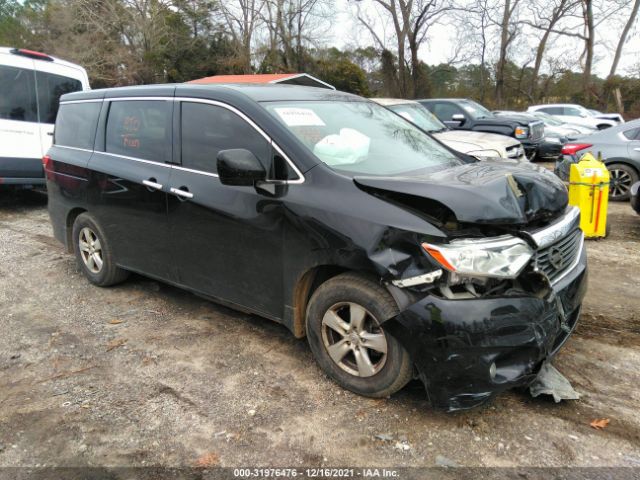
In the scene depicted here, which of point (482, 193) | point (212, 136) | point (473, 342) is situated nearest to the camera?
point (473, 342)

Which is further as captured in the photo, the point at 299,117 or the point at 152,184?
the point at 152,184

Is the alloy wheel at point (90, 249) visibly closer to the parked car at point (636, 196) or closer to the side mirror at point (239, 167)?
the side mirror at point (239, 167)

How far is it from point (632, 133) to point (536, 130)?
4357 mm

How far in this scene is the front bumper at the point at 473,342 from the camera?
266cm

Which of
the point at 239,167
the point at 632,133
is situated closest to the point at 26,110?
the point at 239,167

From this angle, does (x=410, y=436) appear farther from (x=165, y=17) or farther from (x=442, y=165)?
(x=165, y=17)

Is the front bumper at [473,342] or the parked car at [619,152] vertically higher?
the parked car at [619,152]

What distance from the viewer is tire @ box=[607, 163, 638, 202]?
341 inches

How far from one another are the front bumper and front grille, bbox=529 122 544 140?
10.9 meters

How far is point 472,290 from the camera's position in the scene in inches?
107

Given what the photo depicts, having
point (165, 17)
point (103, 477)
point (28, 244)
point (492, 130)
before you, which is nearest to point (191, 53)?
point (165, 17)

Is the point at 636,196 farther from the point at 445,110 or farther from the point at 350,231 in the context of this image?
the point at 445,110

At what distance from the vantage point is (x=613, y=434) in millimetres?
2807

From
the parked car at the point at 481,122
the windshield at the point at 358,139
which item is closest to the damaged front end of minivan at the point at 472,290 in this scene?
the windshield at the point at 358,139
